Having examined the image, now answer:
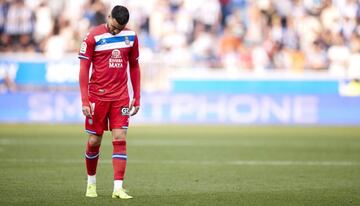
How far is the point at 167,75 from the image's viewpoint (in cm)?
2344

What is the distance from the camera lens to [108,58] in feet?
29.0

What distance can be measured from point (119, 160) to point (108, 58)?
1143mm

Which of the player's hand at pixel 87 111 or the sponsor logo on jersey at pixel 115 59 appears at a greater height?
the sponsor logo on jersey at pixel 115 59

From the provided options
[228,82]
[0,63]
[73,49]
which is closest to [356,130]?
[228,82]

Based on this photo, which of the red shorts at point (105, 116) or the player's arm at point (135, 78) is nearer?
the red shorts at point (105, 116)

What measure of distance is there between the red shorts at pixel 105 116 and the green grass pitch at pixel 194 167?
788 millimetres

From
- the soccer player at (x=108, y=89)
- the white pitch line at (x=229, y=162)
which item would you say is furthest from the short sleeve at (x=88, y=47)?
the white pitch line at (x=229, y=162)

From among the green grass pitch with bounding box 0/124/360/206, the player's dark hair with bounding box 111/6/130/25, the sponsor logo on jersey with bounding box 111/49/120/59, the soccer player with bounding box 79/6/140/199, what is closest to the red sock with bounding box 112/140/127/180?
the soccer player with bounding box 79/6/140/199

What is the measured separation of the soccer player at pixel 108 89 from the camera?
28.7 ft

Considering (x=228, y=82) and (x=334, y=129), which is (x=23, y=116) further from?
(x=334, y=129)

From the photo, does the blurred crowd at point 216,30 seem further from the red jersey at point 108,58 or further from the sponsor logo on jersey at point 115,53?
the sponsor logo on jersey at point 115,53

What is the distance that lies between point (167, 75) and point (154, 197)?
14.6 metres

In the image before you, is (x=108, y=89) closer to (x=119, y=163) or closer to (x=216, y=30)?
(x=119, y=163)

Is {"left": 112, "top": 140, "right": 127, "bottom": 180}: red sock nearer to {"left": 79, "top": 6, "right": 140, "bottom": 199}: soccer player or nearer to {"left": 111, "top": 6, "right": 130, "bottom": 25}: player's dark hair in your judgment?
{"left": 79, "top": 6, "right": 140, "bottom": 199}: soccer player
